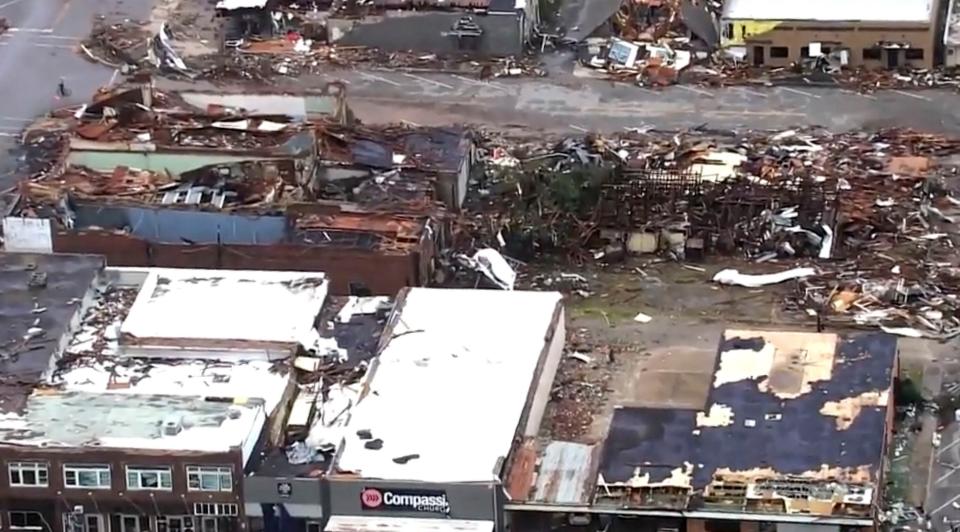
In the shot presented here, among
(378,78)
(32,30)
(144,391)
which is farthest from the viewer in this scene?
(32,30)

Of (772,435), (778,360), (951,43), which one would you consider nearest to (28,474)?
(772,435)

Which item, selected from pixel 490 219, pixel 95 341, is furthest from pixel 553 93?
pixel 95 341

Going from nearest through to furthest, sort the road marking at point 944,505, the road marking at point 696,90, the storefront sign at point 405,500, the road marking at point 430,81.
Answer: the storefront sign at point 405,500
the road marking at point 944,505
the road marking at point 696,90
the road marking at point 430,81

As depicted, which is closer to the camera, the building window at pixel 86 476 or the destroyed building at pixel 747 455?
the destroyed building at pixel 747 455

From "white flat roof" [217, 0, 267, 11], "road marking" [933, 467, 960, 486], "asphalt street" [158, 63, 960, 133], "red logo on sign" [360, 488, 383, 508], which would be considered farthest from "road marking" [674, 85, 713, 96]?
"red logo on sign" [360, 488, 383, 508]

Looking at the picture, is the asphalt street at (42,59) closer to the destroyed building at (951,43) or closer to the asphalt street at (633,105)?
the asphalt street at (633,105)

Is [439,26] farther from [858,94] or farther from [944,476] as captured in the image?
[944,476]

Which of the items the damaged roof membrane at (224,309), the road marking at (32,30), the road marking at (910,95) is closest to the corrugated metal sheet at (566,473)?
the damaged roof membrane at (224,309)
